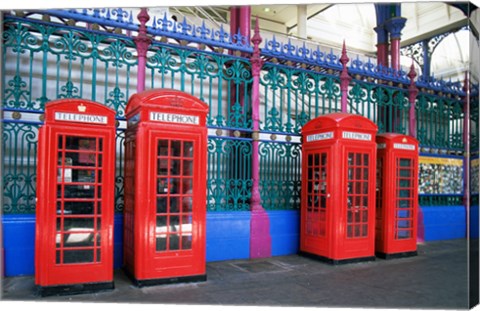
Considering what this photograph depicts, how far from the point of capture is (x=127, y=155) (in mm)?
5543

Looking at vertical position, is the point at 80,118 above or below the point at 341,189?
above

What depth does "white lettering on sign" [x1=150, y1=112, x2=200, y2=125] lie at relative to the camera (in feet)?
16.1

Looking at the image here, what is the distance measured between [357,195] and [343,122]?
47.9 inches

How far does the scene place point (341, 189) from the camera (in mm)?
6258

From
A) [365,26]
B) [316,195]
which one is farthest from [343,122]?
[365,26]

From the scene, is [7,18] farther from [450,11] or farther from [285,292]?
[450,11]

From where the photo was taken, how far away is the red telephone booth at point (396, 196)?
6.97m

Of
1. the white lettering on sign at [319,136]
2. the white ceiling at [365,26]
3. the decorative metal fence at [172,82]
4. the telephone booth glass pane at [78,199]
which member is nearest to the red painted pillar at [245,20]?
the decorative metal fence at [172,82]

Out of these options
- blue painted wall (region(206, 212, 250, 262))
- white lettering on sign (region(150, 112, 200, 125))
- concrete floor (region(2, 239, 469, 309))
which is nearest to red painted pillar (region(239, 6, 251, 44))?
white lettering on sign (region(150, 112, 200, 125))

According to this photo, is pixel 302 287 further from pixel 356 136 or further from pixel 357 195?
pixel 356 136

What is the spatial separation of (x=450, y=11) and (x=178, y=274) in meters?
11.1

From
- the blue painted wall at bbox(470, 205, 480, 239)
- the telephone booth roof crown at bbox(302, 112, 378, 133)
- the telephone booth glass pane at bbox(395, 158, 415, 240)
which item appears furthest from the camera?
the telephone booth glass pane at bbox(395, 158, 415, 240)

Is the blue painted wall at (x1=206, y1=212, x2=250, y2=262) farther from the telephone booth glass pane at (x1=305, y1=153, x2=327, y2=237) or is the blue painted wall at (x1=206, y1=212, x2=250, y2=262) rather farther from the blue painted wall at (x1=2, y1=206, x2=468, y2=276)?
the telephone booth glass pane at (x1=305, y1=153, x2=327, y2=237)

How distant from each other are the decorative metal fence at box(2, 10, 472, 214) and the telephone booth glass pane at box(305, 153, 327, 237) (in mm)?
561
